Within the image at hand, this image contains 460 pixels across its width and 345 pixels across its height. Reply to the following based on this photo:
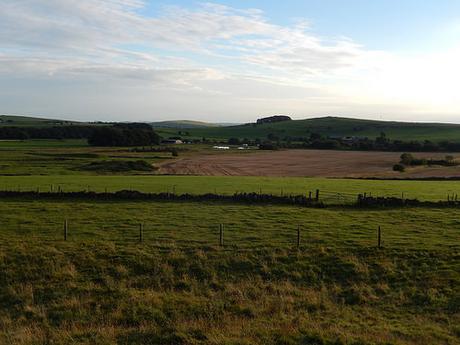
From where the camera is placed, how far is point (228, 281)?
21.0m

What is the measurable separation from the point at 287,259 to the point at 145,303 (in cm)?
800

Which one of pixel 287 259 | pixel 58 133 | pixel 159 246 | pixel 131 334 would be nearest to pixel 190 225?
pixel 159 246

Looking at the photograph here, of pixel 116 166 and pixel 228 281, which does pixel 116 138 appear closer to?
pixel 116 166

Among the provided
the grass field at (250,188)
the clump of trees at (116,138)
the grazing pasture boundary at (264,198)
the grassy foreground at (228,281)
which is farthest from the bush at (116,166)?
the clump of trees at (116,138)

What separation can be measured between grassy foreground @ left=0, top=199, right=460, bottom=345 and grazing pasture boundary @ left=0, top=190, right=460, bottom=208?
633 cm

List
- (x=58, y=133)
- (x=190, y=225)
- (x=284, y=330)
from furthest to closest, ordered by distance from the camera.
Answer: (x=58, y=133), (x=190, y=225), (x=284, y=330)

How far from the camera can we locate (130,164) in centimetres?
8550

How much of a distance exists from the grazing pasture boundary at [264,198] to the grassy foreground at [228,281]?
20.8 ft

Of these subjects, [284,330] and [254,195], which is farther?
[254,195]

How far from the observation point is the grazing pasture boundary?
39.5 m

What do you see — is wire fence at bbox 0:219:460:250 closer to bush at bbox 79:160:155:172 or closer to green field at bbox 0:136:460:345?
green field at bbox 0:136:460:345

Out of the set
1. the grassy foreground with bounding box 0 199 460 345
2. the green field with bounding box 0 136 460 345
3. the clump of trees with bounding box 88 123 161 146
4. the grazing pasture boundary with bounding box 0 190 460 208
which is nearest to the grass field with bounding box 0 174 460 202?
the grazing pasture boundary with bounding box 0 190 460 208

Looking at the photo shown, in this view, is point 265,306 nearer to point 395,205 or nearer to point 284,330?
point 284,330

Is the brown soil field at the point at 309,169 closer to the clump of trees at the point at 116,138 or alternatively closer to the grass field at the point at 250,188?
the grass field at the point at 250,188
